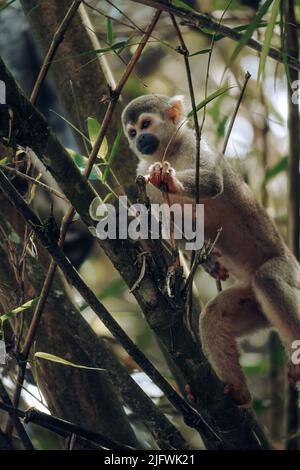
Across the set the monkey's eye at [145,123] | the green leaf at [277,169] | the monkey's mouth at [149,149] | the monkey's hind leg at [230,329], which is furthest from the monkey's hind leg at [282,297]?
the monkey's eye at [145,123]

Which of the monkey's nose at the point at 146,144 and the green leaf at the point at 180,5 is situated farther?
the monkey's nose at the point at 146,144

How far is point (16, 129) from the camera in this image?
3348 mm

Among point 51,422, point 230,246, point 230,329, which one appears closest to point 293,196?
point 230,246

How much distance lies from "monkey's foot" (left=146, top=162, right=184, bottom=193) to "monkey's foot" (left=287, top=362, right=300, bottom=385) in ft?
5.22

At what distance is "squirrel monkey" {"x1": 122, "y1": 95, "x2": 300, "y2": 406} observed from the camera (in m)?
5.42

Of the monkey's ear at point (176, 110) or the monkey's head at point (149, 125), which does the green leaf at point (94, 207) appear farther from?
the monkey's ear at point (176, 110)

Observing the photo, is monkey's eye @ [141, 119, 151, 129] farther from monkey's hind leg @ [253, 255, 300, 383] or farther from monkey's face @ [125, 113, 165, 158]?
monkey's hind leg @ [253, 255, 300, 383]

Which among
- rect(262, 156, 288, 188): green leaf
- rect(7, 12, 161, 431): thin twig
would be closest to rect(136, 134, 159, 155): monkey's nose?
rect(262, 156, 288, 188): green leaf

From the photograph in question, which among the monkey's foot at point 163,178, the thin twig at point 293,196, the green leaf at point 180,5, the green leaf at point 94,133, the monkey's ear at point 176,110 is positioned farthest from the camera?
the monkey's ear at point 176,110

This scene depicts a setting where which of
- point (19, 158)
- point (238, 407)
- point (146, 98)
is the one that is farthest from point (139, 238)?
point (146, 98)

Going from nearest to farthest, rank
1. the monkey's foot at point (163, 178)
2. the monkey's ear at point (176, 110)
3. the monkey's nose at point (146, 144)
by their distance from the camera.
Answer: the monkey's foot at point (163, 178), the monkey's nose at point (146, 144), the monkey's ear at point (176, 110)

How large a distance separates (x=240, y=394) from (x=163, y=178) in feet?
5.44

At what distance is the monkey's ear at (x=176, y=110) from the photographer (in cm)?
654

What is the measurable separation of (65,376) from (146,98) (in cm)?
268
